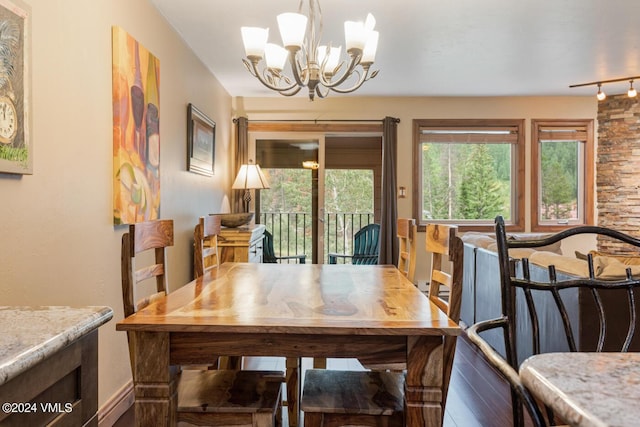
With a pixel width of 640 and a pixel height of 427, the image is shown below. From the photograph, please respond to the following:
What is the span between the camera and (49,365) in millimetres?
790

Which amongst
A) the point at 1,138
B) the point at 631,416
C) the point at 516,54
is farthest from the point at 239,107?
the point at 631,416

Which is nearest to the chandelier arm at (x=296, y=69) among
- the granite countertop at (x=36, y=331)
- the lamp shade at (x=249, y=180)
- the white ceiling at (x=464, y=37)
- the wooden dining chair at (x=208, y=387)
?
the white ceiling at (x=464, y=37)

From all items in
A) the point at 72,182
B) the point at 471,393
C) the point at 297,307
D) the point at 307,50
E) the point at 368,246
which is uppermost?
the point at 307,50

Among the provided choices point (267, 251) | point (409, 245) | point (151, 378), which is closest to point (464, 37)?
point (409, 245)

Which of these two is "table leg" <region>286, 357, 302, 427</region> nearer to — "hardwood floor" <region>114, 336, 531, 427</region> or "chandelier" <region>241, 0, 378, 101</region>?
"hardwood floor" <region>114, 336, 531, 427</region>

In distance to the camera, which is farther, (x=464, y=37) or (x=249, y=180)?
(x=249, y=180)

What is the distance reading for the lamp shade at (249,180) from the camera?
4711 millimetres

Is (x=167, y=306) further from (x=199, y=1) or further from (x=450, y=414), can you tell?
(x=199, y=1)

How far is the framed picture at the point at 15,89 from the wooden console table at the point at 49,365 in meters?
0.74

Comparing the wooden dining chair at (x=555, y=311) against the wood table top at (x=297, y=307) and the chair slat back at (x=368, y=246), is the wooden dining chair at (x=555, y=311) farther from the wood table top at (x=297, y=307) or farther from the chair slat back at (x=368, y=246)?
the chair slat back at (x=368, y=246)

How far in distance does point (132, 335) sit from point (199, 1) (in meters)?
2.31

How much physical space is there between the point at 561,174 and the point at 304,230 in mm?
3513

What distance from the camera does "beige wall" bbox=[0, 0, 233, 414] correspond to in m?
1.62

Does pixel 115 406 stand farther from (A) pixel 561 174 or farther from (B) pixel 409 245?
(A) pixel 561 174
